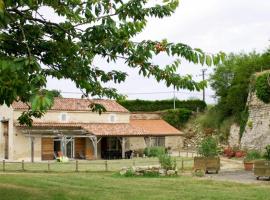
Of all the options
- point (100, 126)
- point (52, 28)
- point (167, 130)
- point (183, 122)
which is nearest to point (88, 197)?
point (52, 28)

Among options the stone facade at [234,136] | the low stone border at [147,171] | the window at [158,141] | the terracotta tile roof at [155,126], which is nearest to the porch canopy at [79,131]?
the terracotta tile roof at [155,126]

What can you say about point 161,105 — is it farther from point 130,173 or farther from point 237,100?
point 130,173

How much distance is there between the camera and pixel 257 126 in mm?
34938

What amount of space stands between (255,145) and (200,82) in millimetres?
27529

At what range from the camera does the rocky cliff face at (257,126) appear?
33.6 metres

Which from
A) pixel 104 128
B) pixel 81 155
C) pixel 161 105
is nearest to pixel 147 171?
pixel 81 155

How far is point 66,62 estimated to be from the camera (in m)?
8.48

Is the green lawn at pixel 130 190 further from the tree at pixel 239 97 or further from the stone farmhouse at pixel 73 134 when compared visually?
the stone farmhouse at pixel 73 134

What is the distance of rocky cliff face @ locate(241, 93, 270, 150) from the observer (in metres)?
33.6

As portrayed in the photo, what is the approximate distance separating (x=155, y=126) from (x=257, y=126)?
14357mm

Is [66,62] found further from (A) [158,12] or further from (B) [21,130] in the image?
(B) [21,130]

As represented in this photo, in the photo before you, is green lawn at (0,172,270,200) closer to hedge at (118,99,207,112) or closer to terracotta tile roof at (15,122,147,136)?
terracotta tile roof at (15,122,147,136)

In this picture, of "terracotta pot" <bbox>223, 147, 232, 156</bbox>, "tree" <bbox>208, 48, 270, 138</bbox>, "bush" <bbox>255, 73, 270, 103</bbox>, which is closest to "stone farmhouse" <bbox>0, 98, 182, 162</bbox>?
"tree" <bbox>208, 48, 270, 138</bbox>

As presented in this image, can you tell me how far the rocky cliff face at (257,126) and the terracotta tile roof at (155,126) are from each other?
992cm
